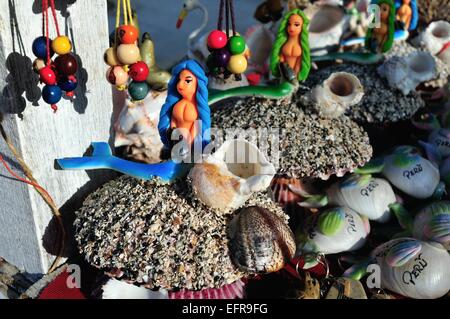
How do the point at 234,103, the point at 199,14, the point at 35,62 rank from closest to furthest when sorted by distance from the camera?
the point at 35,62
the point at 234,103
the point at 199,14

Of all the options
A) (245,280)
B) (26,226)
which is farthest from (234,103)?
(26,226)

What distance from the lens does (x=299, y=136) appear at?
3.76 feet

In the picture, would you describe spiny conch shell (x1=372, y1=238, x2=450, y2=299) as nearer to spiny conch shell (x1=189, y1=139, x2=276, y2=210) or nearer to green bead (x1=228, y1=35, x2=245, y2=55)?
spiny conch shell (x1=189, y1=139, x2=276, y2=210)

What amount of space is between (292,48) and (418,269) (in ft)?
1.92

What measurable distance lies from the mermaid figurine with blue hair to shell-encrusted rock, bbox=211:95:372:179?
0.25 m

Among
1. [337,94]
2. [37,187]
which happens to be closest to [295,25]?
[337,94]

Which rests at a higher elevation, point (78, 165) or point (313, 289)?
point (78, 165)

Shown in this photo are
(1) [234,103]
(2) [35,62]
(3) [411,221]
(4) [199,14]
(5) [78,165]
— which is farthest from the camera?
(4) [199,14]

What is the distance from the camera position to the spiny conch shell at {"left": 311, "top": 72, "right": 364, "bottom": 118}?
1.17 metres

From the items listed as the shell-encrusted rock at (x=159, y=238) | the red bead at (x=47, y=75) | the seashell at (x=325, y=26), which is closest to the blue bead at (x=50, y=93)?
the red bead at (x=47, y=75)

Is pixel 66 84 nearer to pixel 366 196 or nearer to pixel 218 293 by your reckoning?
pixel 218 293

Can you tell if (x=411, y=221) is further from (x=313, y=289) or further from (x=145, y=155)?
(x=145, y=155)

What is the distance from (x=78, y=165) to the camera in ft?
3.08
